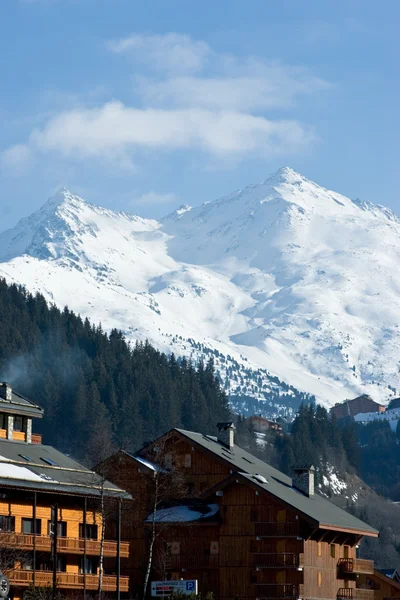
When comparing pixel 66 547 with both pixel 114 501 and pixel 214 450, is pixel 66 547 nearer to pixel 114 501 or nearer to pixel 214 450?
pixel 114 501

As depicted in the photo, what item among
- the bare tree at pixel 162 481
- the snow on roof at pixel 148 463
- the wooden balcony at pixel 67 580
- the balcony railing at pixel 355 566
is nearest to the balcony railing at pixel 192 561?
the bare tree at pixel 162 481

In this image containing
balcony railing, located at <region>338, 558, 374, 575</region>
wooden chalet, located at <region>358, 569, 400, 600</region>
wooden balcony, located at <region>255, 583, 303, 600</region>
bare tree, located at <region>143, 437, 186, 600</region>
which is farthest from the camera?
wooden chalet, located at <region>358, 569, 400, 600</region>

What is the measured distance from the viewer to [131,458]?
122438 millimetres

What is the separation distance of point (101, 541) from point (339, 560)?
29172 mm

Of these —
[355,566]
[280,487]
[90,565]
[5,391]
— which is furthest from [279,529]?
[5,391]

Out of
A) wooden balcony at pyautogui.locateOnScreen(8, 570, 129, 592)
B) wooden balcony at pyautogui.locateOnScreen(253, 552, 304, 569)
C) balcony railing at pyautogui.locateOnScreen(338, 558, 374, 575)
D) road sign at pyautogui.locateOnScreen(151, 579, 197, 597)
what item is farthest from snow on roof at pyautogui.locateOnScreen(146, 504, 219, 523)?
road sign at pyautogui.locateOnScreen(151, 579, 197, 597)

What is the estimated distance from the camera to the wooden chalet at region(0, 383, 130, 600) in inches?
3912

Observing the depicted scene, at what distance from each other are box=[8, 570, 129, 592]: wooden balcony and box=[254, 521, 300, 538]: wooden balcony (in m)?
11.9

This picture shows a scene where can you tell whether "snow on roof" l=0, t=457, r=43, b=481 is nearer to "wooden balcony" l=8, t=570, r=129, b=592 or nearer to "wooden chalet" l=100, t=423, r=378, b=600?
"wooden balcony" l=8, t=570, r=129, b=592

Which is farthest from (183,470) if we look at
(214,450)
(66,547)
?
(66,547)

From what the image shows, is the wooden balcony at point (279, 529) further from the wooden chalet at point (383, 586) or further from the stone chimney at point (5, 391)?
the wooden chalet at point (383, 586)

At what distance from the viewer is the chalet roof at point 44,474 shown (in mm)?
100438

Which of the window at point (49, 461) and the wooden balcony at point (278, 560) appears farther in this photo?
the wooden balcony at point (278, 560)

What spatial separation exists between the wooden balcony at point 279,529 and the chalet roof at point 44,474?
1415cm
